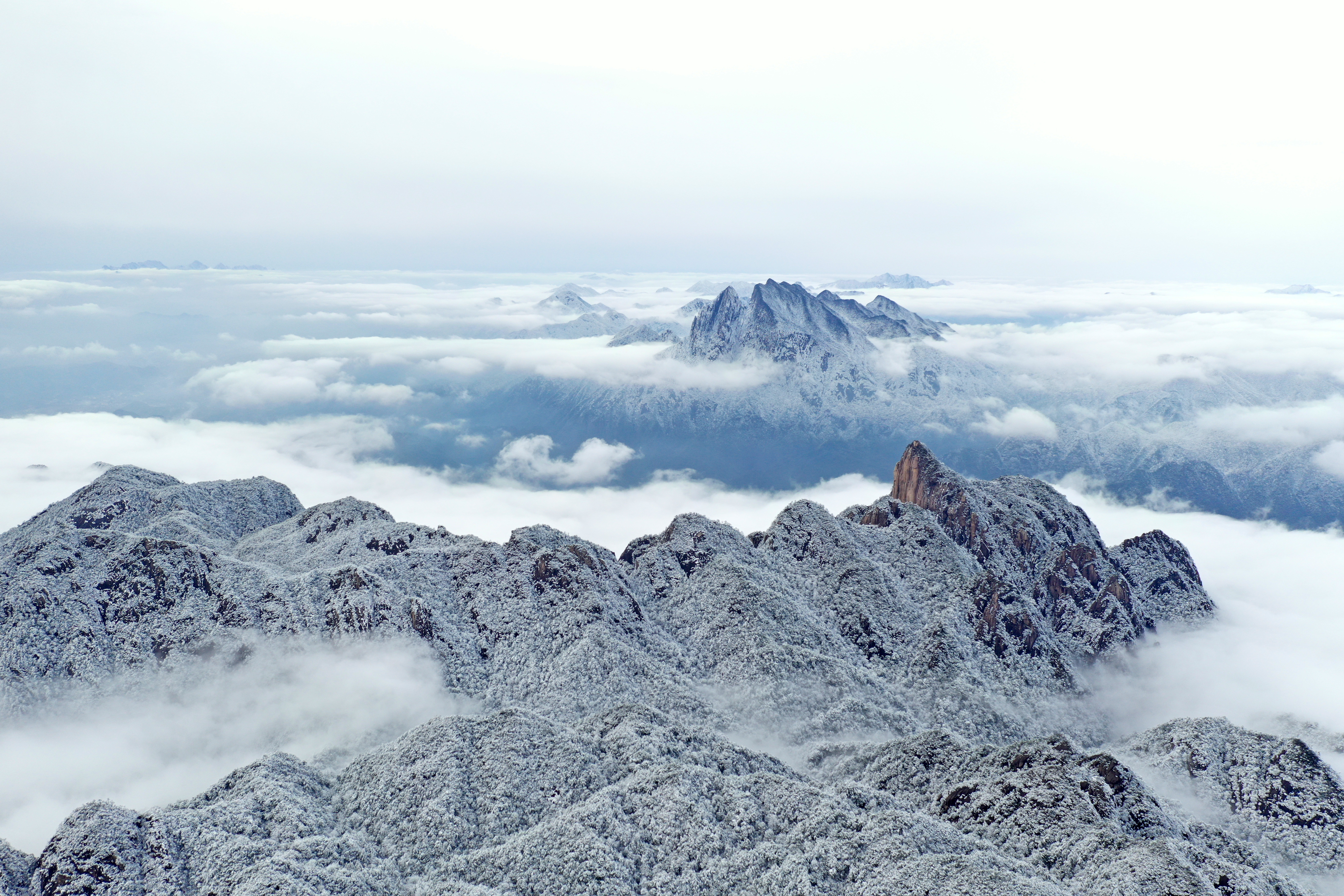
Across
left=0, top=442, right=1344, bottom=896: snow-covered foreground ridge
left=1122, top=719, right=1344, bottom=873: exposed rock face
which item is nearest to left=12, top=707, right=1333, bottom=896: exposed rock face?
left=0, top=442, right=1344, bottom=896: snow-covered foreground ridge

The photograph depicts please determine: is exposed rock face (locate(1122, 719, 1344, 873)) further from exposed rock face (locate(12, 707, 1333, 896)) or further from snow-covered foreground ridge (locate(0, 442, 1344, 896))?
exposed rock face (locate(12, 707, 1333, 896))

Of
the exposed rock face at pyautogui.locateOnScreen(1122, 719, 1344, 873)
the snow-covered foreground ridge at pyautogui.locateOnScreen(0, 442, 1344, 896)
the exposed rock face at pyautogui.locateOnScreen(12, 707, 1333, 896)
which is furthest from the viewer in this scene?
the exposed rock face at pyautogui.locateOnScreen(1122, 719, 1344, 873)

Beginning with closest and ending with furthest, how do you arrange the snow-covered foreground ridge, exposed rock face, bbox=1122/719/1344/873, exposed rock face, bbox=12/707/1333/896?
exposed rock face, bbox=12/707/1333/896 → the snow-covered foreground ridge → exposed rock face, bbox=1122/719/1344/873

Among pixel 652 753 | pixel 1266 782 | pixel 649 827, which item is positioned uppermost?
pixel 652 753

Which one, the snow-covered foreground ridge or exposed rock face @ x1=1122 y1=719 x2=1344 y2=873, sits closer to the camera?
the snow-covered foreground ridge

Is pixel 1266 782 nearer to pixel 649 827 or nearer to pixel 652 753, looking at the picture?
pixel 652 753

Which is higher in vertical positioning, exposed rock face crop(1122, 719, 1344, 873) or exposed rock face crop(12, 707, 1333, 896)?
exposed rock face crop(12, 707, 1333, 896)

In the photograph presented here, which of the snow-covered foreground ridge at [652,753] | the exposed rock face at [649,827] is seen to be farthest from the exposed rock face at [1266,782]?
the exposed rock face at [649,827]

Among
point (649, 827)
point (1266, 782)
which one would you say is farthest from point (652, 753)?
point (1266, 782)

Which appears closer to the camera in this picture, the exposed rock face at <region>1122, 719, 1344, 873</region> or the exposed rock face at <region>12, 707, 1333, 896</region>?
the exposed rock face at <region>12, 707, 1333, 896</region>
